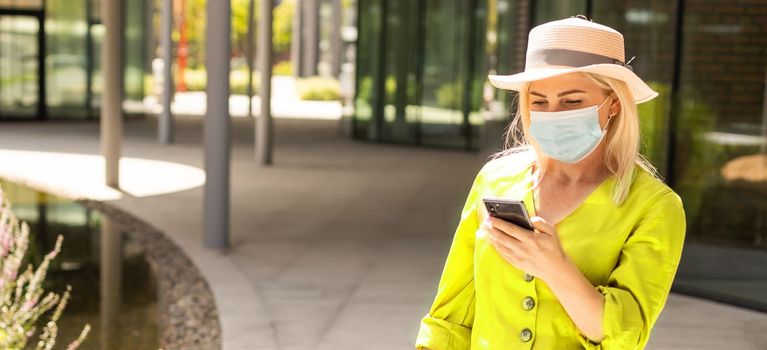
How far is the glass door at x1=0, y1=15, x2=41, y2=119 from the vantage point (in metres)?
27.2

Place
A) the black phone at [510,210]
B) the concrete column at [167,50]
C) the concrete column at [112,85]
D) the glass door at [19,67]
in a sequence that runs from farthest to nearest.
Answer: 1. the glass door at [19,67]
2. the concrete column at [167,50]
3. the concrete column at [112,85]
4. the black phone at [510,210]

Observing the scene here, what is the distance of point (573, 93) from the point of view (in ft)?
8.48

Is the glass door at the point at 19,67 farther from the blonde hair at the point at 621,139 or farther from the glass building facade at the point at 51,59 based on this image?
the blonde hair at the point at 621,139

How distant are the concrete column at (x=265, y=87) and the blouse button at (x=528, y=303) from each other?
14.9 meters

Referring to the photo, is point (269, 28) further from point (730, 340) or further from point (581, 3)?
point (730, 340)

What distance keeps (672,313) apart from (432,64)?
15058 millimetres

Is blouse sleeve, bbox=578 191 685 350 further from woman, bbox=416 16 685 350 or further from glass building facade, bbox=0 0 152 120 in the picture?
glass building facade, bbox=0 0 152 120

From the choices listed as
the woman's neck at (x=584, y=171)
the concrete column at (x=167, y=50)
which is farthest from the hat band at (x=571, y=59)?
the concrete column at (x=167, y=50)

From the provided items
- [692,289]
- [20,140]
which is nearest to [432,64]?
[20,140]

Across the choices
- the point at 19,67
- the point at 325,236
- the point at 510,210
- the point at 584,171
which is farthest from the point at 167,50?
→ the point at 510,210

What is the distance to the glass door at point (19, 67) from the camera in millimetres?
27188

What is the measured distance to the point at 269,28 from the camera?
695 inches

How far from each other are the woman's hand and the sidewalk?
4.91 metres

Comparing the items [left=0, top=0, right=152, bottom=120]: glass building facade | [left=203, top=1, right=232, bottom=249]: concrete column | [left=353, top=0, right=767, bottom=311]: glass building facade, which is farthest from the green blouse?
[left=0, top=0, right=152, bottom=120]: glass building facade
